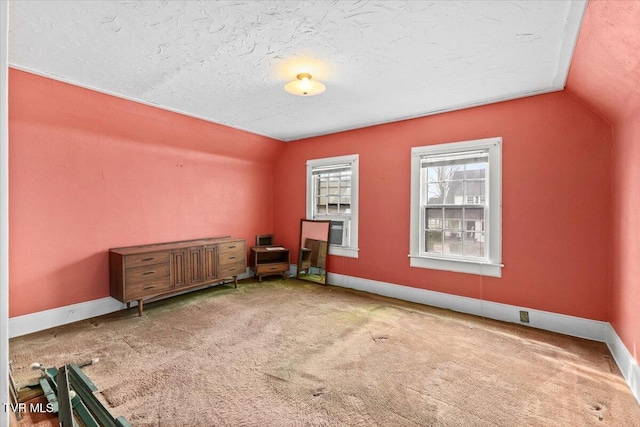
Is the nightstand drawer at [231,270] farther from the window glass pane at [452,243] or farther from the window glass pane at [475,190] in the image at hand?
the window glass pane at [475,190]

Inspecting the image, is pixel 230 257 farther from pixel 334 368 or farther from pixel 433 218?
pixel 433 218

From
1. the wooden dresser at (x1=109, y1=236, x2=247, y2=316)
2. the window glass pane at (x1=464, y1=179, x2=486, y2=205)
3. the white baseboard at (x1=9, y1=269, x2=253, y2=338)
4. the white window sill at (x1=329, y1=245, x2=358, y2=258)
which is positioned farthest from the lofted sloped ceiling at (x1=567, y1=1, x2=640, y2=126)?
the white baseboard at (x1=9, y1=269, x2=253, y2=338)

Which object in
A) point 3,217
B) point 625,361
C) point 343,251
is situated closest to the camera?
point 3,217

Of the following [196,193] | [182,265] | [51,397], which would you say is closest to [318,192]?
[196,193]

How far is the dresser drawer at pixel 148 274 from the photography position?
341cm

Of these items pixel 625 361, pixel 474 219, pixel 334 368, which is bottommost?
pixel 334 368

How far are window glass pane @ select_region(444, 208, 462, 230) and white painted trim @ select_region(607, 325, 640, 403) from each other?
1.71 meters

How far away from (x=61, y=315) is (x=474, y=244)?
4856 mm

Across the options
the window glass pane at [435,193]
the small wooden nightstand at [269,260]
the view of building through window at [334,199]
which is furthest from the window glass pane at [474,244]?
the small wooden nightstand at [269,260]

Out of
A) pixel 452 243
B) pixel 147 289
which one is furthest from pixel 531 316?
pixel 147 289

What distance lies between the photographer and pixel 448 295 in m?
3.86

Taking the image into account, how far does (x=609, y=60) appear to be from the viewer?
6.73ft

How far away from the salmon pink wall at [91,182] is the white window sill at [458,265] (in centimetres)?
325

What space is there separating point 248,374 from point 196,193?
3089mm
